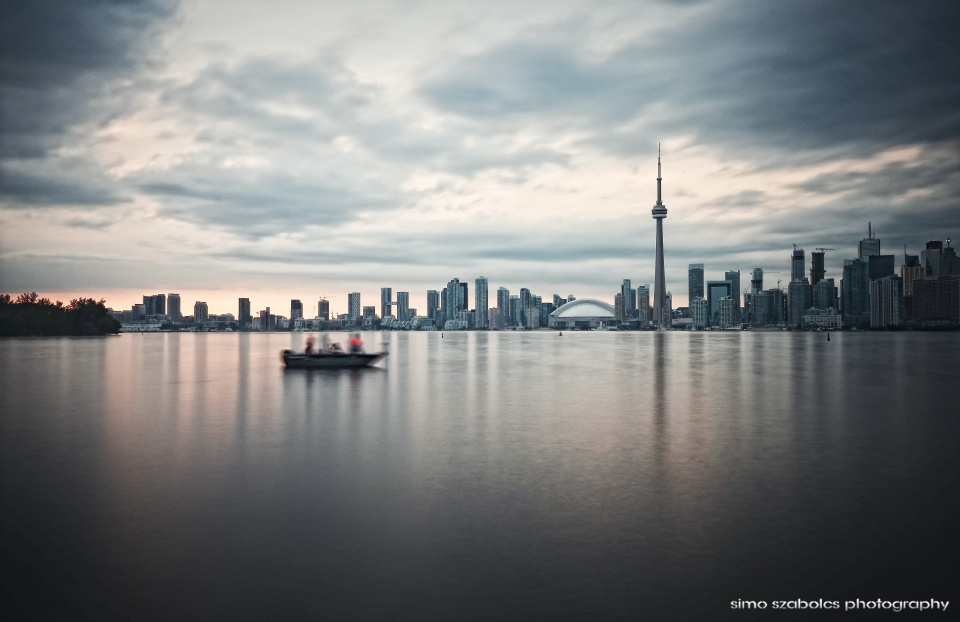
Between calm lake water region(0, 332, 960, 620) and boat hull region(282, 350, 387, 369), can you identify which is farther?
boat hull region(282, 350, 387, 369)

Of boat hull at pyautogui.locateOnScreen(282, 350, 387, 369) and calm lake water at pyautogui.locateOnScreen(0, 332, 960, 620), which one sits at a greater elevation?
boat hull at pyautogui.locateOnScreen(282, 350, 387, 369)

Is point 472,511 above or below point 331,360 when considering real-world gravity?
below

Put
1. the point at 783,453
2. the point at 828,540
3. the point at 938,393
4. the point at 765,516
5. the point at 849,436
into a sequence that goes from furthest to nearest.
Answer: the point at 938,393
the point at 849,436
the point at 783,453
the point at 765,516
the point at 828,540

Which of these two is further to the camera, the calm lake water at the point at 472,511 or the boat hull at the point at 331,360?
the boat hull at the point at 331,360

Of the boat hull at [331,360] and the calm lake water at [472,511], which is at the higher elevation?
the boat hull at [331,360]

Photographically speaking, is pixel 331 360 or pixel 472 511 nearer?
pixel 472 511

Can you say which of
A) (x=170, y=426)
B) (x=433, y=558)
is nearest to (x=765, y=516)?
(x=433, y=558)

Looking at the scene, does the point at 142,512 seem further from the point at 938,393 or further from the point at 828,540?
the point at 938,393

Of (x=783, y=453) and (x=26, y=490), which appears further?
(x=783, y=453)
